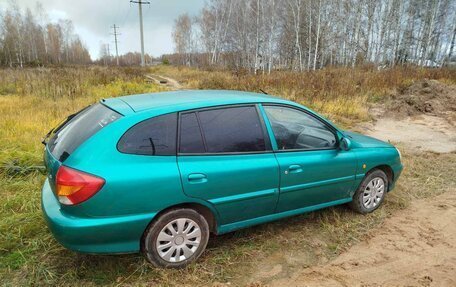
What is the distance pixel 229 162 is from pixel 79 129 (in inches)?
52.1

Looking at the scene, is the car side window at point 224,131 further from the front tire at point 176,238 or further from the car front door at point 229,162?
the front tire at point 176,238

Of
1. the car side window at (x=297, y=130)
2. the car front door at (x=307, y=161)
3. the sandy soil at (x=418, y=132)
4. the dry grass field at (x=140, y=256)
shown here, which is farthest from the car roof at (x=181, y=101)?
the sandy soil at (x=418, y=132)

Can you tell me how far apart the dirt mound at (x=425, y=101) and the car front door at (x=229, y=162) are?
9395 millimetres

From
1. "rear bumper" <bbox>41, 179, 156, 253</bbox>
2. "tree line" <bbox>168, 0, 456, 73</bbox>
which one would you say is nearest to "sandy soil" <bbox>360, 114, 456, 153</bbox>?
"rear bumper" <bbox>41, 179, 156, 253</bbox>

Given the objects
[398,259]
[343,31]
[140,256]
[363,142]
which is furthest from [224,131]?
[343,31]

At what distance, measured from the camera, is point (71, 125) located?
121 inches

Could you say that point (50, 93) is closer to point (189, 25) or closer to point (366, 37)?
point (366, 37)

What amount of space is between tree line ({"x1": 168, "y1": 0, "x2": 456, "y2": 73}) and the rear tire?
925 inches

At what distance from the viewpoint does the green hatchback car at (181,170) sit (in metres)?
2.49

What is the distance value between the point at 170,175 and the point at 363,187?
2493mm

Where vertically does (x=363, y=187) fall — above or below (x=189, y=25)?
below

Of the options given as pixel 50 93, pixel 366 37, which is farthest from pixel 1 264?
pixel 366 37

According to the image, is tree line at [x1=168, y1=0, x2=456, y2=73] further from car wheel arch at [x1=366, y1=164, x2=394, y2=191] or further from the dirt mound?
car wheel arch at [x1=366, y1=164, x2=394, y2=191]

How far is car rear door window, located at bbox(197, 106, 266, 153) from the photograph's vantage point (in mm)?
2914
